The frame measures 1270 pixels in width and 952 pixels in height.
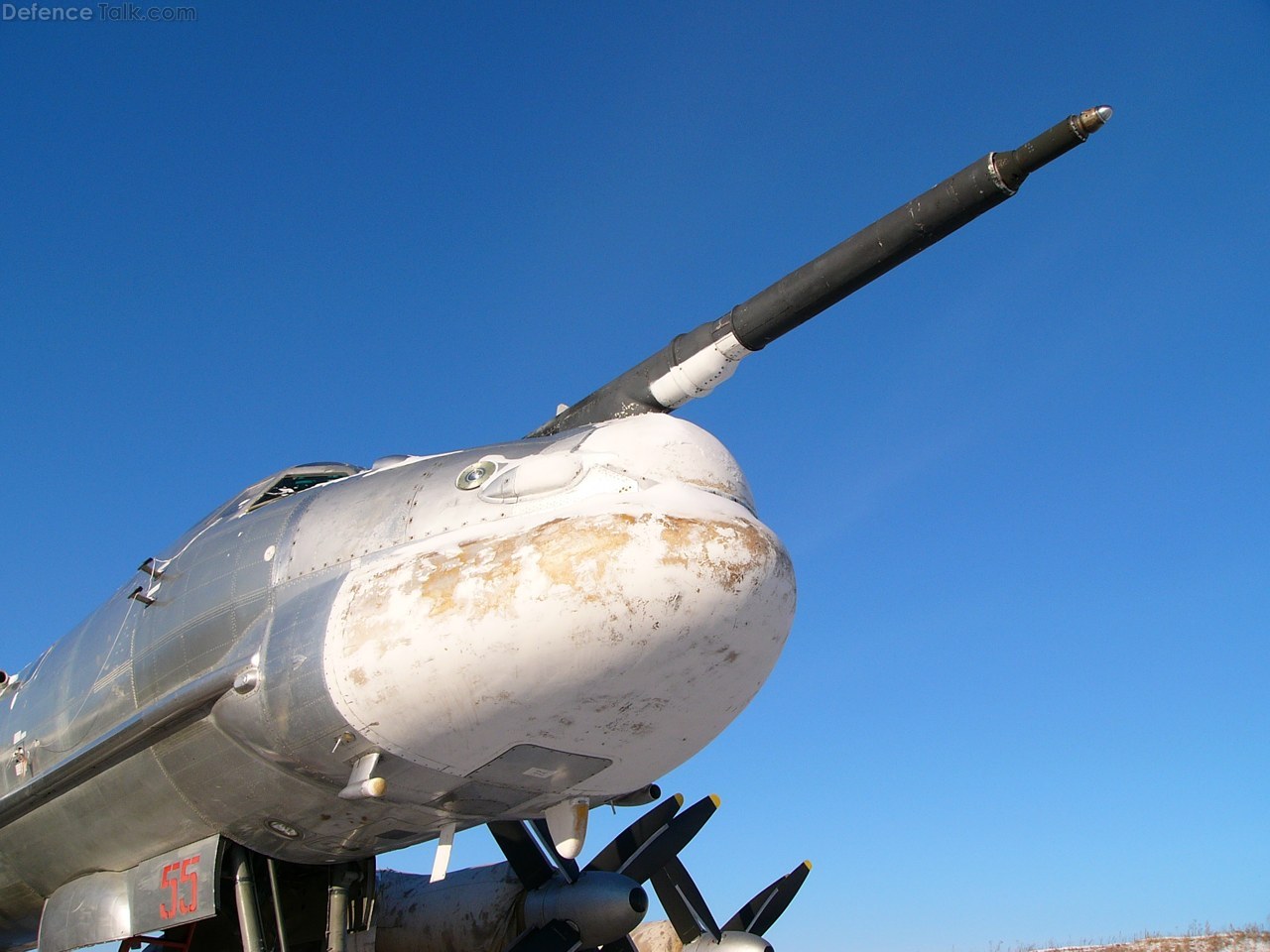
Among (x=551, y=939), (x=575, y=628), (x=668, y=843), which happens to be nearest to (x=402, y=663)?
(x=575, y=628)

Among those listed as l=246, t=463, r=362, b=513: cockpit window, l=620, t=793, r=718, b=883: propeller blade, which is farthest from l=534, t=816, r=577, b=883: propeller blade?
l=246, t=463, r=362, b=513: cockpit window

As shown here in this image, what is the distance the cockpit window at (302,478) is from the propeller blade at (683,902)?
685cm

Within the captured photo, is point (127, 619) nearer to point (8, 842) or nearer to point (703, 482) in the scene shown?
point (8, 842)

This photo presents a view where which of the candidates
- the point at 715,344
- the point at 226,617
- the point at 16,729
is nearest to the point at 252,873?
the point at 226,617

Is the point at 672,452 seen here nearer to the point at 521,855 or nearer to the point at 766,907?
the point at 521,855

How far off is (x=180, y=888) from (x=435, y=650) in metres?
3.27

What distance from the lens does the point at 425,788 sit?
7.32 metres

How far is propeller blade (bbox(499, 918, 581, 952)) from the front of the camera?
439 inches

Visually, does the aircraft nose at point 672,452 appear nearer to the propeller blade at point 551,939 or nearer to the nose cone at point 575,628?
the nose cone at point 575,628

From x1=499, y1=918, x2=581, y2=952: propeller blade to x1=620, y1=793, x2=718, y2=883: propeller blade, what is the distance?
1.60m

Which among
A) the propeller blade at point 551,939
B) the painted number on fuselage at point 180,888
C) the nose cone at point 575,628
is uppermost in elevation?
the nose cone at point 575,628

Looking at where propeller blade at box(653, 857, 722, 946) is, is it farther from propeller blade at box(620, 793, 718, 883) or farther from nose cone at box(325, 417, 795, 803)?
nose cone at box(325, 417, 795, 803)

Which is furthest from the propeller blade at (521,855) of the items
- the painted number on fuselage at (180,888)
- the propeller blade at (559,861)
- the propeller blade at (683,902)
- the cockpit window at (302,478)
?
the cockpit window at (302,478)

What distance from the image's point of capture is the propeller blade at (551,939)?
439 inches
